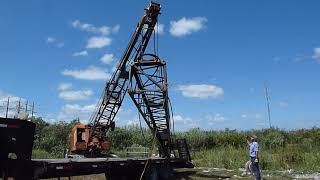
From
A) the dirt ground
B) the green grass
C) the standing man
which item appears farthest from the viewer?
the green grass

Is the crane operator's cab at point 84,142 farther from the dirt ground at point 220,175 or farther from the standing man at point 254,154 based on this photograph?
the standing man at point 254,154

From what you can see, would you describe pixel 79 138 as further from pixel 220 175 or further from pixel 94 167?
pixel 94 167

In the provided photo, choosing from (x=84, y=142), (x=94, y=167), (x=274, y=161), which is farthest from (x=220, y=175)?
(x=84, y=142)

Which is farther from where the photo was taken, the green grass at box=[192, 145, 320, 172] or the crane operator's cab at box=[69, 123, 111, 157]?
the crane operator's cab at box=[69, 123, 111, 157]

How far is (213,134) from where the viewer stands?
157 ft

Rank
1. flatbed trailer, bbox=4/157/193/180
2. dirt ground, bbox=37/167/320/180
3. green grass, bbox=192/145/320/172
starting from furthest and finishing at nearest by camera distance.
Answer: green grass, bbox=192/145/320/172, dirt ground, bbox=37/167/320/180, flatbed trailer, bbox=4/157/193/180

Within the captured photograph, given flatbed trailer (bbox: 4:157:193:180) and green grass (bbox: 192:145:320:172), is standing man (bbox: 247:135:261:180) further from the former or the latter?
green grass (bbox: 192:145:320:172)

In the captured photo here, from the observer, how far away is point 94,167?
1791 cm

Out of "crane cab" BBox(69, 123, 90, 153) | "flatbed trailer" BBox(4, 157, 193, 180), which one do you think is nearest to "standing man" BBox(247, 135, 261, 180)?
"flatbed trailer" BBox(4, 157, 193, 180)

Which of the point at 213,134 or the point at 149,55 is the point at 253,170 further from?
the point at 213,134

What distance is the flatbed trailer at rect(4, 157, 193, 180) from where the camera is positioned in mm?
14930

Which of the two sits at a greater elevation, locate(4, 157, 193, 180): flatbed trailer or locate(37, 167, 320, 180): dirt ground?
locate(4, 157, 193, 180): flatbed trailer

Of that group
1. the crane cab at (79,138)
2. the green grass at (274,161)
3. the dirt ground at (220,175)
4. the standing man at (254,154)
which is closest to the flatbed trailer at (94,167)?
the dirt ground at (220,175)

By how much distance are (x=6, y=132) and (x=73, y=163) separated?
3563 millimetres
